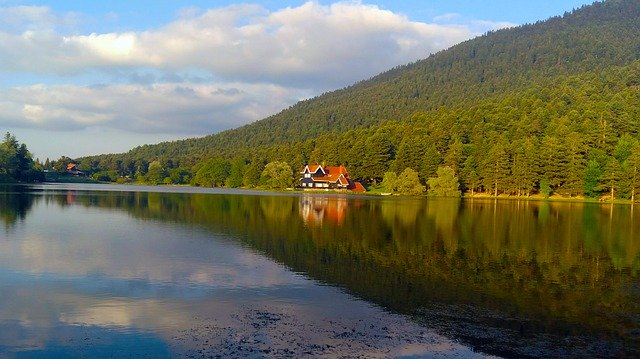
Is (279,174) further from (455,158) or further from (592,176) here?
(592,176)

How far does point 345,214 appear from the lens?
59969 mm

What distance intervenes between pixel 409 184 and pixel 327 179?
28968mm

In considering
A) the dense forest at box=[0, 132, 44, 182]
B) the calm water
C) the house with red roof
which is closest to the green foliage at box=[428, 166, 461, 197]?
the house with red roof

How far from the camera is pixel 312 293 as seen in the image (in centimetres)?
→ 2153

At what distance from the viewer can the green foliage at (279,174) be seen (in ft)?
476

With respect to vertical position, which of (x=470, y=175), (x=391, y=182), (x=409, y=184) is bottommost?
(x=409, y=184)

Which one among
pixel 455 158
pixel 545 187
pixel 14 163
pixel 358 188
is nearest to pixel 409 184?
pixel 455 158

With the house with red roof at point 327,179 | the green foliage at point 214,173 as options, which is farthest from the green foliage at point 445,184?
the green foliage at point 214,173

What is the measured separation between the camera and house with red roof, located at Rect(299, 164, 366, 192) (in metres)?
138

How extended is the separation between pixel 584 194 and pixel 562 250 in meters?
78.4

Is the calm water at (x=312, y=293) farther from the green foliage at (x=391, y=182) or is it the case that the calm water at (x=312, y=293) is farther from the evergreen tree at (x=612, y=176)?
the green foliage at (x=391, y=182)

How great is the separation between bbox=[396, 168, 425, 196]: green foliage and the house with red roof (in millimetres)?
18888

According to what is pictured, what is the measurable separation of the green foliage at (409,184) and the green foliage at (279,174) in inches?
1436

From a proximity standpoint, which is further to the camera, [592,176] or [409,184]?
Answer: [409,184]
